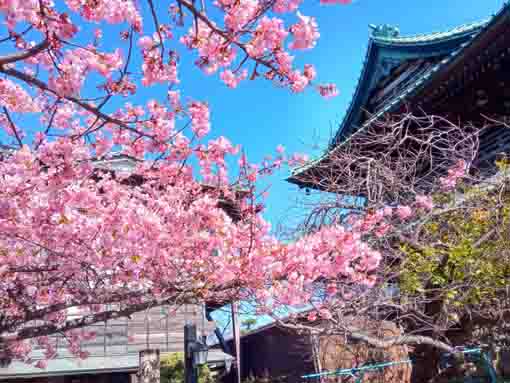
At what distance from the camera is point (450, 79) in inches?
244

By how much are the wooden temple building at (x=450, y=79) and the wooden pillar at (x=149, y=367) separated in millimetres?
4187

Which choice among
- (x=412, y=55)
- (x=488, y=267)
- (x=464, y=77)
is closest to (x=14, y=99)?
(x=488, y=267)

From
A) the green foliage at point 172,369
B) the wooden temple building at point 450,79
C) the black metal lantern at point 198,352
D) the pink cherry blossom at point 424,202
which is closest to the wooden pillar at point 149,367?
the green foliage at point 172,369

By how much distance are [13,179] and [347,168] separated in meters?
3.61

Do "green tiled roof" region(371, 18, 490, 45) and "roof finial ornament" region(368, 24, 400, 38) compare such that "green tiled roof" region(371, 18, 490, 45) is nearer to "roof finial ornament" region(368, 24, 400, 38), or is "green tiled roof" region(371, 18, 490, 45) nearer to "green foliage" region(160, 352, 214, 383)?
"roof finial ornament" region(368, 24, 400, 38)

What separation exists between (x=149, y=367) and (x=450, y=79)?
6.97 metres

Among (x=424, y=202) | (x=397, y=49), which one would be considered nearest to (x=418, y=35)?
(x=397, y=49)

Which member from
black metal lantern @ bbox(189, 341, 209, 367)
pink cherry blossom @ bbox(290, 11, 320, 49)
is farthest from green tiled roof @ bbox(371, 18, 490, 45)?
black metal lantern @ bbox(189, 341, 209, 367)

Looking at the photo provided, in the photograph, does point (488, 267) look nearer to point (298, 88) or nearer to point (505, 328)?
point (505, 328)

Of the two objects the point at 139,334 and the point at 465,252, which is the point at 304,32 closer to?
the point at 465,252

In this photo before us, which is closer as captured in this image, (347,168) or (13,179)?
(13,179)

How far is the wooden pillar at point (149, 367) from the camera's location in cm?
771

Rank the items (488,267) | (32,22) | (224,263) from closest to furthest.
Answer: (32,22)
(224,263)
(488,267)

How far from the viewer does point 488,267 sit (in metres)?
4.49
